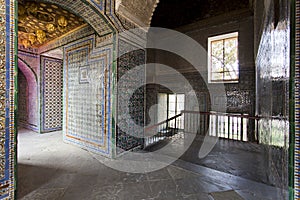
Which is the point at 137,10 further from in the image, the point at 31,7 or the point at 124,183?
the point at 124,183

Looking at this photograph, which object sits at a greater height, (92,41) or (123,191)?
(92,41)

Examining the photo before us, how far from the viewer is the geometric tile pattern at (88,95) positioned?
10.8ft

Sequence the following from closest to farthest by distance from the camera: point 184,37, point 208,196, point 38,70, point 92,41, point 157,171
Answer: point 208,196
point 157,171
point 92,41
point 38,70
point 184,37

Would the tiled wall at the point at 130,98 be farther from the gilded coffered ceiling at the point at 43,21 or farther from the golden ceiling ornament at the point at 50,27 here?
the golden ceiling ornament at the point at 50,27

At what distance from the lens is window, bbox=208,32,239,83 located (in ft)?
18.9

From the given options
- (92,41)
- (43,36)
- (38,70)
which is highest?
(43,36)

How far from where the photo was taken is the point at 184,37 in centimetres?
706

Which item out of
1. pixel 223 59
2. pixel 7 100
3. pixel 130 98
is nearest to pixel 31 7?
pixel 7 100

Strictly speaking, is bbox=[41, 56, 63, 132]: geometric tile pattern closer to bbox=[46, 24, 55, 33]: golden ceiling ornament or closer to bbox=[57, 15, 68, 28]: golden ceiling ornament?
bbox=[46, 24, 55, 33]: golden ceiling ornament

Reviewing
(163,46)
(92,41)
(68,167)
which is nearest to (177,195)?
(68,167)

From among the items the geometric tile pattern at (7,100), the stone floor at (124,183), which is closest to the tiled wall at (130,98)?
the stone floor at (124,183)

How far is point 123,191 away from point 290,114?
209 centimetres

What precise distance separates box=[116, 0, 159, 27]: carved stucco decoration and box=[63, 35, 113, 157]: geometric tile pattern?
0.78 m

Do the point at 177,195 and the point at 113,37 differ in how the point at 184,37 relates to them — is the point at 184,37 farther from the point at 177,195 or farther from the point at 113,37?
the point at 177,195
